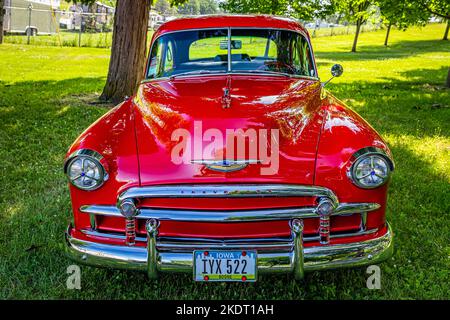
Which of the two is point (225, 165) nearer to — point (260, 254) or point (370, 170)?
point (260, 254)

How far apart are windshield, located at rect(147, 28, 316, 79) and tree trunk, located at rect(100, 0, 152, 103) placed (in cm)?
472

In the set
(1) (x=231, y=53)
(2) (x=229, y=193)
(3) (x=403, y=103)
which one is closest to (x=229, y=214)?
(2) (x=229, y=193)

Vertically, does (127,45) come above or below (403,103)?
above

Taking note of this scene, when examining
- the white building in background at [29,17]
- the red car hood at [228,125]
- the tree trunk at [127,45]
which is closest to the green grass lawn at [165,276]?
the tree trunk at [127,45]

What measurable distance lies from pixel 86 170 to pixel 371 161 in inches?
66.1

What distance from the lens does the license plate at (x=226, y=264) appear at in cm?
249

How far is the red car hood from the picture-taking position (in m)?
2.58

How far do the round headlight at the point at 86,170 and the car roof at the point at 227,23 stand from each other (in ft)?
6.47

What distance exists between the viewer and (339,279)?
3203 millimetres

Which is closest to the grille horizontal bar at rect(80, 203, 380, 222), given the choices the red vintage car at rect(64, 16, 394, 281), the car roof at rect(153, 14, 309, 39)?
the red vintage car at rect(64, 16, 394, 281)

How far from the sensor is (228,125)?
9.24 ft

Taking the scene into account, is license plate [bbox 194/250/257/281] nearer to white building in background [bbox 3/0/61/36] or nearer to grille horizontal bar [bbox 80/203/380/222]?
grille horizontal bar [bbox 80/203/380/222]

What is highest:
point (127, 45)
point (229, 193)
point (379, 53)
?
point (379, 53)

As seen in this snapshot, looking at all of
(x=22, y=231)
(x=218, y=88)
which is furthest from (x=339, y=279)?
(x=22, y=231)
